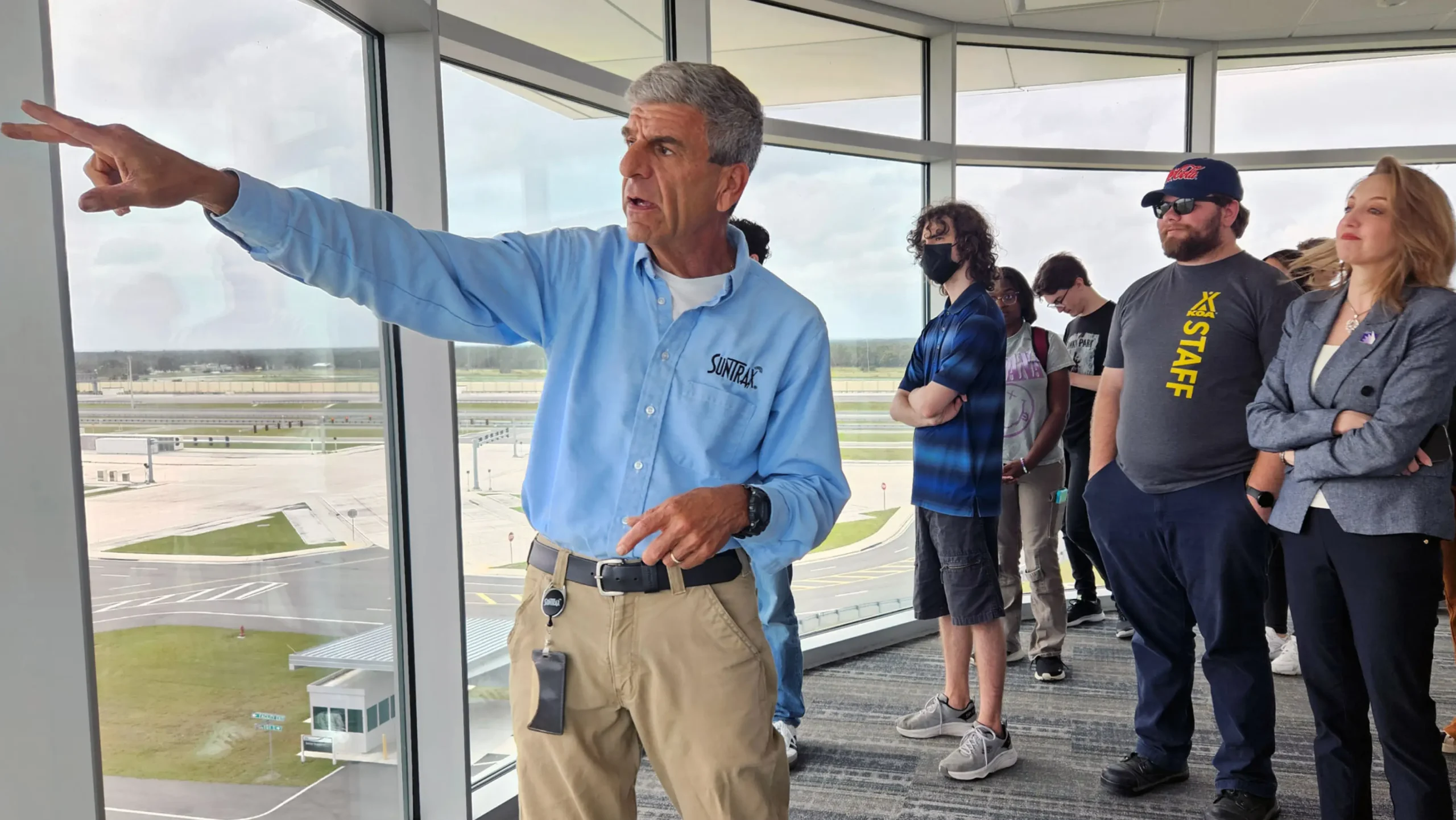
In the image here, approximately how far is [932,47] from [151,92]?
4.00m

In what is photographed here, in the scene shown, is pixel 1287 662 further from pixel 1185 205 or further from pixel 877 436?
pixel 1185 205

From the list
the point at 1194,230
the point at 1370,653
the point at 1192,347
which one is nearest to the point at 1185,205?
the point at 1194,230

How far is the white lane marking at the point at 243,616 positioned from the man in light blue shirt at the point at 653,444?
0.75 metres

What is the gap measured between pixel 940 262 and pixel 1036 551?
168 centimetres

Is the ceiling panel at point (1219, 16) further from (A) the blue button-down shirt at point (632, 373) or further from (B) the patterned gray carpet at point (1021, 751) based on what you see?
(A) the blue button-down shirt at point (632, 373)

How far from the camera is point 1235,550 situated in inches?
96.2

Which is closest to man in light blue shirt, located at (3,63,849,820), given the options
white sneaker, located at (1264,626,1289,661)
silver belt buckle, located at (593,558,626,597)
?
silver belt buckle, located at (593,558,626,597)

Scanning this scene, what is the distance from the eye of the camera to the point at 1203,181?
253 centimetres

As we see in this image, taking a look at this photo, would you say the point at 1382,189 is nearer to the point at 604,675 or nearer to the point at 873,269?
the point at 604,675

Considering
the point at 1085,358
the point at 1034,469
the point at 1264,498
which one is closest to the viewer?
the point at 1264,498

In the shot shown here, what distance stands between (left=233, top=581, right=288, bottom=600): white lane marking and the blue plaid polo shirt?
186 centimetres

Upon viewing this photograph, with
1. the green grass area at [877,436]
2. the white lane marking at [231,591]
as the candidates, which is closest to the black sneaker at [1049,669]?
the green grass area at [877,436]

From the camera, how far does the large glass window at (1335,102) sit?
17.0 feet

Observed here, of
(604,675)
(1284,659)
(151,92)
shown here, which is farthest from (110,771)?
(1284,659)
